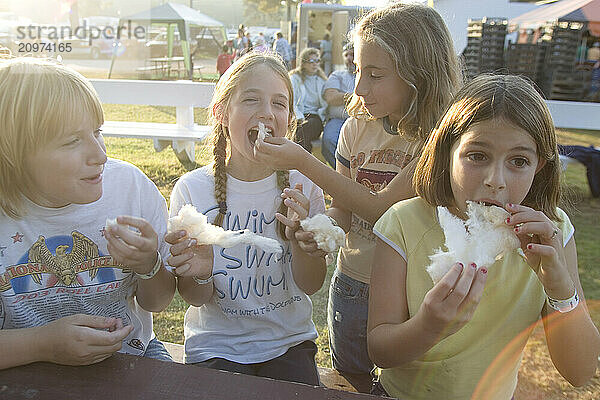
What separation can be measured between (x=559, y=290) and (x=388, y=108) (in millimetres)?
1037

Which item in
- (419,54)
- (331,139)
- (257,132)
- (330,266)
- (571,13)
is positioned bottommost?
(330,266)

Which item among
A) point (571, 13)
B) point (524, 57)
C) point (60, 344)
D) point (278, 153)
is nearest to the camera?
point (60, 344)

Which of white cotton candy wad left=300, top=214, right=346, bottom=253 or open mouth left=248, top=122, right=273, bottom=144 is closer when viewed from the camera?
white cotton candy wad left=300, top=214, right=346, bottom=253

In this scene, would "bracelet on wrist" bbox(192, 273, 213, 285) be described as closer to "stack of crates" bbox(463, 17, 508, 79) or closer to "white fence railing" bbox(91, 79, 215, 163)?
"white fence railing" bbox(91, 79, 215, 163)

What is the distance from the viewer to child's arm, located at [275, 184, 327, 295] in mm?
1859

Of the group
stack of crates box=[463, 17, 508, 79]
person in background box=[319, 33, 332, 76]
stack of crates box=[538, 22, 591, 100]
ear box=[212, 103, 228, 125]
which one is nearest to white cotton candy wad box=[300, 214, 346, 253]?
ear box=[212, 103, 228, 125]

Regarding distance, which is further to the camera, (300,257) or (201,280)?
(300,257)

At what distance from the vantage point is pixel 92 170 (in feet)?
5.20

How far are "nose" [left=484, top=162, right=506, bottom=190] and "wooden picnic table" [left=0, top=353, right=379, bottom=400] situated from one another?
693 millimetres

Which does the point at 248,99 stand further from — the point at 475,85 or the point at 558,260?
the point at 558,260

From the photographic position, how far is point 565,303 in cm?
147

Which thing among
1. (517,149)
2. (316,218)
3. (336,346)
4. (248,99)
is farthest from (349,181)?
(336,346)

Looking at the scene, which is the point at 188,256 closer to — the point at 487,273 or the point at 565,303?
the point at 487,273

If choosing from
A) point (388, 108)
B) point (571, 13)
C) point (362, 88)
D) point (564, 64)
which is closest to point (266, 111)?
point (362, 88)
